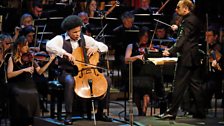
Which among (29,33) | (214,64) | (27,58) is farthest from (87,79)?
(214,64)

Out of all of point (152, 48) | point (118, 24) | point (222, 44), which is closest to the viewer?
point (152, 48)

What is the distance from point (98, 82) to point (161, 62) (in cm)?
88

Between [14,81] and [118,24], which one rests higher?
[118,24]

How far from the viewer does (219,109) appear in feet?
32.2

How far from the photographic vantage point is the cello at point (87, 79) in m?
7.02

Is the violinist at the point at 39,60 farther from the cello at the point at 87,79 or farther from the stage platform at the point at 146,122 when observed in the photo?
the cello at the point at 87,79

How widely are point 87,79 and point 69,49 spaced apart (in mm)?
554

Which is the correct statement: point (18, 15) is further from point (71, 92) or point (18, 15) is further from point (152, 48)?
point (71, 92)

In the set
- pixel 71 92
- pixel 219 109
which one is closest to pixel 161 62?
pixel 71 92

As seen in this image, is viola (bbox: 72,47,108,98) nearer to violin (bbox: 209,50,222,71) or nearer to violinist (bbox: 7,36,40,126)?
violinist (bbox: 7,36,40,126)

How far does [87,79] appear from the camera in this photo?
7031mm

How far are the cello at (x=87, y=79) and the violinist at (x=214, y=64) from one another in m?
2.23

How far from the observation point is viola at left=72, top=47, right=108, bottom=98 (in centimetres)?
702

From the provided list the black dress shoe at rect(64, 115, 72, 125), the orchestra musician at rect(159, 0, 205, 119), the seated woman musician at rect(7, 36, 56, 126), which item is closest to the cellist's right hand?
the black dress shoe at rect(64, 115, 72, 125)
